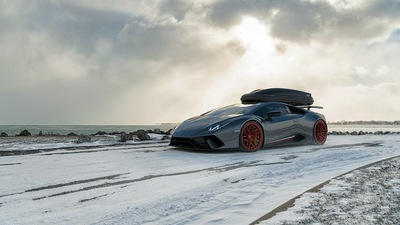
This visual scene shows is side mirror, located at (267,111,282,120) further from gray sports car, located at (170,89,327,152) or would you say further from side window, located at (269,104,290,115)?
side window, located at (269,104,290,115)

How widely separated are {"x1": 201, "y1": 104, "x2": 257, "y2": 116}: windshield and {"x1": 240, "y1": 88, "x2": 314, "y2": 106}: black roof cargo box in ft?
3.14

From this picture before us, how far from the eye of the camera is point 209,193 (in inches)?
118

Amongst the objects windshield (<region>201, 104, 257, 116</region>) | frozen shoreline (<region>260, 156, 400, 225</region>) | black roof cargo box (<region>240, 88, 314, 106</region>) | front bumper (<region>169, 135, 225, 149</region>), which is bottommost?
frozen shoreline (<region>260, 156, 400, 225</region>)

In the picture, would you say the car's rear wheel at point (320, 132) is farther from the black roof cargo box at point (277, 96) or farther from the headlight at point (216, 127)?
the headlight at point (216, 127)

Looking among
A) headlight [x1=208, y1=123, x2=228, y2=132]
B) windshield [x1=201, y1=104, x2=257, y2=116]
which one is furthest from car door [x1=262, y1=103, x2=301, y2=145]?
headlight [x1=208, y1=123, x2=228, y2=132]

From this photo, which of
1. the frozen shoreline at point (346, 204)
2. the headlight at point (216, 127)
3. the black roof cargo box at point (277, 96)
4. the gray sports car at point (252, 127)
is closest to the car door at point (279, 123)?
the gray sports car at point (252, 127)

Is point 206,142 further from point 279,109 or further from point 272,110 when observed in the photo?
point 279,109

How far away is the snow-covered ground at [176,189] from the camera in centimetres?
238

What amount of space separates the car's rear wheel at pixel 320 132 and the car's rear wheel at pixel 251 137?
223 cm

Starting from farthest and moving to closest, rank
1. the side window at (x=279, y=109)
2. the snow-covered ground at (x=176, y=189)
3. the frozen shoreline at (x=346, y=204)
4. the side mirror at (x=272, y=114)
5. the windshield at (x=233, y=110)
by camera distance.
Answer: the side window at (x=279, y=109)
the side mirror at (x=272, y=114)
the windshield at (x=233, y=110)
the snow-covered ground at (x=176, y=189)
the frozen shoreline at (x=346, y=204)

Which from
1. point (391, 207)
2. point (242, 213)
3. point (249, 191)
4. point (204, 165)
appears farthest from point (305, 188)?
point (204, 165)

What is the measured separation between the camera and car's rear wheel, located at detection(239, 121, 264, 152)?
20.4ft

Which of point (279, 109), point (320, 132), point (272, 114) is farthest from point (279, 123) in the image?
point (320, 132)

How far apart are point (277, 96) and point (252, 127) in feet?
7.38
